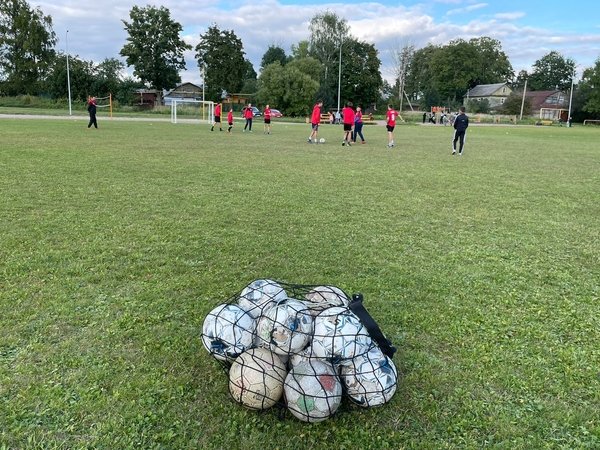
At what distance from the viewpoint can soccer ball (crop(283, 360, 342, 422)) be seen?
2688mm

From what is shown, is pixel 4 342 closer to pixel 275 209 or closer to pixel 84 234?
pixel 84 234

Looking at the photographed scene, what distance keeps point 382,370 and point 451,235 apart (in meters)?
4.38

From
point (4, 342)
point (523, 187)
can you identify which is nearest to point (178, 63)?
point (523, 187)

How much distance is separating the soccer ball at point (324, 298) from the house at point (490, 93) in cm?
10683

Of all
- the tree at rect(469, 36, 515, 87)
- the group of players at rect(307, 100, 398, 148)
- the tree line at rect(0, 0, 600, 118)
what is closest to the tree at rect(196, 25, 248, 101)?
the tree line at rect(0, 0, 600, 118)

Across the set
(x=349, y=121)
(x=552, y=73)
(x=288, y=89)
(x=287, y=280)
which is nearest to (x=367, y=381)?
(x=287, y=280)

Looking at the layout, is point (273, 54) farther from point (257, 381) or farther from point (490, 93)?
point (257, 381)

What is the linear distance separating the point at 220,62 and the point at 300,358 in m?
93.3

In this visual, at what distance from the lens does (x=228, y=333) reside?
3043 mm

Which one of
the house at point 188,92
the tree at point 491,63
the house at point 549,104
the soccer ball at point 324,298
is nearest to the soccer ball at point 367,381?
the soccer ball at point 324,298

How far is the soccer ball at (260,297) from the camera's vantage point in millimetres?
3182

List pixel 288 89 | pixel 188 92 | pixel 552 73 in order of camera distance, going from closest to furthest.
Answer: pixel 288 89
pixel 188 92
pixel 552 73

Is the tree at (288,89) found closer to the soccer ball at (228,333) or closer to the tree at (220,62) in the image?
the tree at (220,62)

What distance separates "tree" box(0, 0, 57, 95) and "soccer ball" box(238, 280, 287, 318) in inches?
3351
